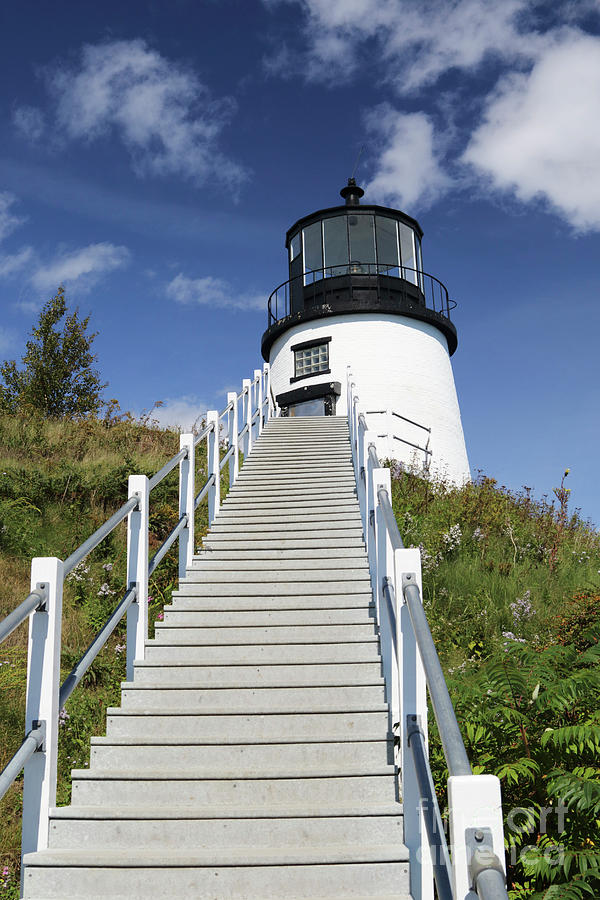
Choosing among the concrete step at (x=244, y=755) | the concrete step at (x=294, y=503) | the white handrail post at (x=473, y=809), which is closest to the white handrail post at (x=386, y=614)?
the concrete step at (x=244, y=755)

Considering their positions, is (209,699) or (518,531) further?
(518,531)

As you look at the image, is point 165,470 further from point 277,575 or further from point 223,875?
point 223,875

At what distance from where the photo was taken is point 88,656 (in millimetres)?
3971

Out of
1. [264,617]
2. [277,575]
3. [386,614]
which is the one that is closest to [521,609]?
[277,575]

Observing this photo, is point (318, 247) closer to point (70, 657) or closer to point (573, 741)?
point (70, 657)

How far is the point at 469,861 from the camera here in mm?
1487

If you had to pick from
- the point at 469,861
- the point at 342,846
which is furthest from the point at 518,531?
the point at 469,861

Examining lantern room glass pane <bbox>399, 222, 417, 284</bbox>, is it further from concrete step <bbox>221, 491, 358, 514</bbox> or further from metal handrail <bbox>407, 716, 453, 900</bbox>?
metal handrail <bbox>407, 716, 453, 900</bbox>

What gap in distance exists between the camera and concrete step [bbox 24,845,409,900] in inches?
126

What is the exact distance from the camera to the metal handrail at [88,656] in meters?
3.62

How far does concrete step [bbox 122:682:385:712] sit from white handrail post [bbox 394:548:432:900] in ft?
4.39

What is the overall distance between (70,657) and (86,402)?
1697cm

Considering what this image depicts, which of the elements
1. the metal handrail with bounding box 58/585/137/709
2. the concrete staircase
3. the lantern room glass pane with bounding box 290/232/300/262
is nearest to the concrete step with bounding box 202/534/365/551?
the concrete staircase

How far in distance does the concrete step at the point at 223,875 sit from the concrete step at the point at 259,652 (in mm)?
1704
